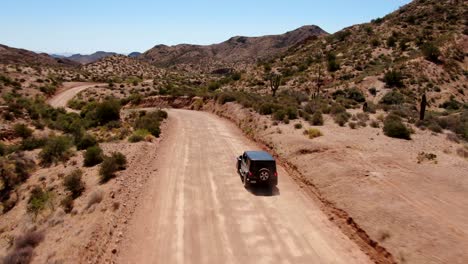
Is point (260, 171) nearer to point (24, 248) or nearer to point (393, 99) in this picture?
point (24, 248)

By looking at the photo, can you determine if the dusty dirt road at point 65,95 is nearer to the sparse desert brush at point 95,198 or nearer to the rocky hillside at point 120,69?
the rocky hillside at point 120,69

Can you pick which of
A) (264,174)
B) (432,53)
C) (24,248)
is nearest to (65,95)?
(24,248)

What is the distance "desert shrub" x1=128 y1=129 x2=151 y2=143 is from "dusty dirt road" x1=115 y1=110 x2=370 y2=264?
6831 millimetres

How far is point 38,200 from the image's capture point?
19469 mm

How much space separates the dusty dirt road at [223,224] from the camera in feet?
42.6

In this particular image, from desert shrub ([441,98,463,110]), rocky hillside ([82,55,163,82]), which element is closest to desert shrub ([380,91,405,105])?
desert shrub ([441,98,463,110])

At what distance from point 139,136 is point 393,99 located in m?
36.5

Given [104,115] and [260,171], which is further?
[104,115]

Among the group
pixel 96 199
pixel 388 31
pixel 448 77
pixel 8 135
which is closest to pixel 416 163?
pixel 96 199

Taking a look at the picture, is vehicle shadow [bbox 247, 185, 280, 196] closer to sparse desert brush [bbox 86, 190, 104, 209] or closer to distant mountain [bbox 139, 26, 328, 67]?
sparse desert brush [bbox 86, 190, 104, 209]

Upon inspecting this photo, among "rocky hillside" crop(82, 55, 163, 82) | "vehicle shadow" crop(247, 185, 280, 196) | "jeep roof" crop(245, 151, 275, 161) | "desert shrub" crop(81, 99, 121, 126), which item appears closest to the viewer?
"vehicle shadow" crop(247, 185, 280, 196)

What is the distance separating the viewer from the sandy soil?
1285 cm

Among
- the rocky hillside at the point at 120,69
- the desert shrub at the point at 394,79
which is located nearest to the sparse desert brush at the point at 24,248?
the desert shrub at the point at 394,79

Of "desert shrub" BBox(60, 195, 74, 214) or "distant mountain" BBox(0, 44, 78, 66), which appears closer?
"desert shrub" BBox(60, 195, 74, 214)
